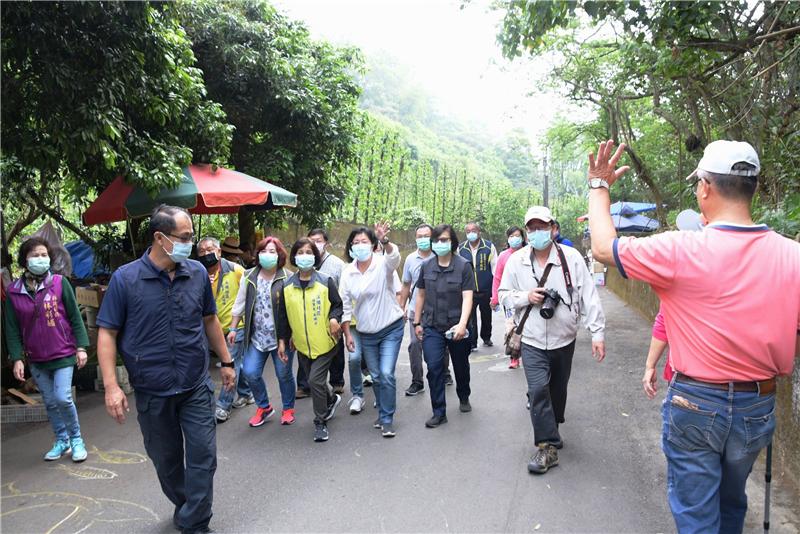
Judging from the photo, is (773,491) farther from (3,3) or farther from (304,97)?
(304,97)

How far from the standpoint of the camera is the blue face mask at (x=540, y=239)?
4.51 meters

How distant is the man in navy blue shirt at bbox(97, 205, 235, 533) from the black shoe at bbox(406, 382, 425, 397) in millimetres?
3259

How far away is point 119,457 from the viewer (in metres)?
4.85

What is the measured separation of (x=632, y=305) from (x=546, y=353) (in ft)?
32.9

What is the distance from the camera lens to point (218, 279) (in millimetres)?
5996

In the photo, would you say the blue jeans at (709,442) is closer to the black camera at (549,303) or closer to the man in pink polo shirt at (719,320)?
the man in pink polo shirt at (719,320)

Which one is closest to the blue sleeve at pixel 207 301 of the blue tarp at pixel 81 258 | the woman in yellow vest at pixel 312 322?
the woman in yellow vest at pixel 312 322

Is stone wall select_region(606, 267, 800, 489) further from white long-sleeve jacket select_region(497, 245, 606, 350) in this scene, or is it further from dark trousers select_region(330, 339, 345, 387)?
dark trousers select_region(330, 339, 345, 387)

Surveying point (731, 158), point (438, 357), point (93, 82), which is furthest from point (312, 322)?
point (731, 158)

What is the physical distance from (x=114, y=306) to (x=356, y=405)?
123 inches

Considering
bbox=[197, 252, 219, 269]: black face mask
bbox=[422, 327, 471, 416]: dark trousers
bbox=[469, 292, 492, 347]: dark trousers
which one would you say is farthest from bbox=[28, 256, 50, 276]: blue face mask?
bbox=[469, 292, 492, 347]: dark trousers

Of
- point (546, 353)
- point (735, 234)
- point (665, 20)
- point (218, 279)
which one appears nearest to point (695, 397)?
point (735, 234)

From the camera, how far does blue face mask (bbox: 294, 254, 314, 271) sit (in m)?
5.30

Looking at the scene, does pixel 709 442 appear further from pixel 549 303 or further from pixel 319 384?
pixel 319 384
